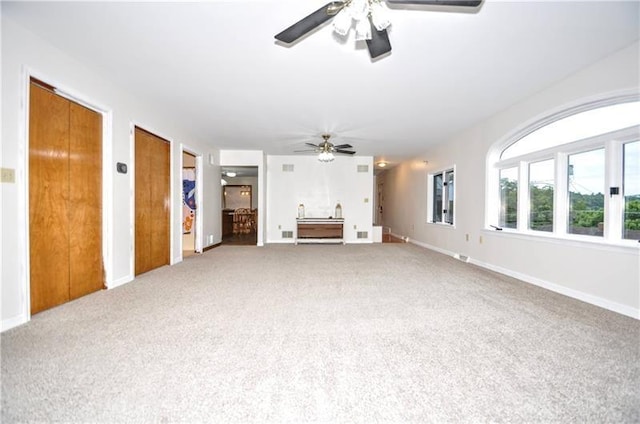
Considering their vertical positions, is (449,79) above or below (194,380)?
above

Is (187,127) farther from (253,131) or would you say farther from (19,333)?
(19,333)

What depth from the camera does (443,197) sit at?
659cm

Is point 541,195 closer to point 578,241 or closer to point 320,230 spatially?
point 578,241

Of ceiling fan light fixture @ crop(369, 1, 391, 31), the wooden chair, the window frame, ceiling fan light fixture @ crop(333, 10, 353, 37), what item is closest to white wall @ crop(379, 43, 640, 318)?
the window frame

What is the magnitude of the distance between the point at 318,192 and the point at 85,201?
18.9ft

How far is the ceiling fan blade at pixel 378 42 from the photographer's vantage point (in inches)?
78.8

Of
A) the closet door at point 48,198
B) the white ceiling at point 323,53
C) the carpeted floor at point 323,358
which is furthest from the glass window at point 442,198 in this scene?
the closet door at point 48,198

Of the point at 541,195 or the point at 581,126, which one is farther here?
the point at 541,195

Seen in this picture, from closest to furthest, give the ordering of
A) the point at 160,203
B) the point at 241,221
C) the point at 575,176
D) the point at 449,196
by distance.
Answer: the point at 575,176 < the point at 160,203 < the point at 449,196 < the point at 241,221

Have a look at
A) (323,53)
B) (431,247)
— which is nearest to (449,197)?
(431,247)

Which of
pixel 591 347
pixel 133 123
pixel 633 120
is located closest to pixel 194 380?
pixel 591 347

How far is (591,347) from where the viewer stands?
1.92 m

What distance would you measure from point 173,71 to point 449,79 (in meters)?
3.23

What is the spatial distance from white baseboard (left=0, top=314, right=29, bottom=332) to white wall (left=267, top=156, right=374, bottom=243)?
5825 mm
